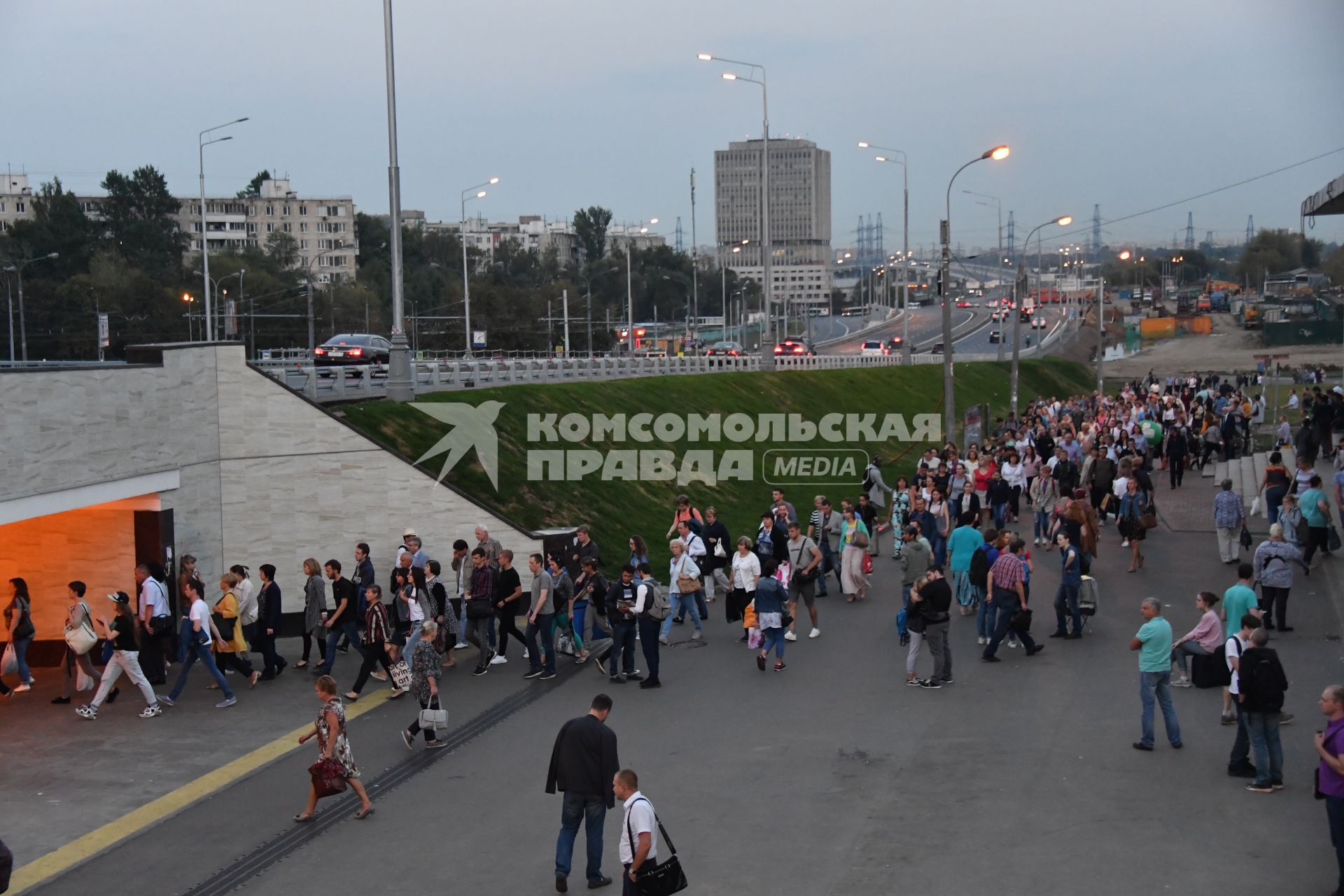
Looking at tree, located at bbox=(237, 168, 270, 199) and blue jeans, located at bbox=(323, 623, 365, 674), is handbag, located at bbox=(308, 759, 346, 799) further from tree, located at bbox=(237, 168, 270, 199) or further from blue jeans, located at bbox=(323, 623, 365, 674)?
tree, located at bbox=(237, 168, 270, 199)

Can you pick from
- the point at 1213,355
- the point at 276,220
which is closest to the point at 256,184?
the point at 276,220

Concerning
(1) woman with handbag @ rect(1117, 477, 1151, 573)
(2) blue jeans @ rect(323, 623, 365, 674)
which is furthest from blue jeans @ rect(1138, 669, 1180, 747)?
(2) blue jeans @ rect(323, 623, 365, 674)

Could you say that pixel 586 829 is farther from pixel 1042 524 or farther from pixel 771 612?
pixel 1042 524

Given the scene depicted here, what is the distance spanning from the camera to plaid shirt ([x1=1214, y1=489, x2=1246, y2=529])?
1706 centimetres

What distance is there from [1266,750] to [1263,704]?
51 centimetres

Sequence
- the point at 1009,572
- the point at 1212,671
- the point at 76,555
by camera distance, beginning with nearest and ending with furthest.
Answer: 1. the point at 1212,671
2. the point at 1009,572
3. the point at 76,555

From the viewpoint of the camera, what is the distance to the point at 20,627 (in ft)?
43.5

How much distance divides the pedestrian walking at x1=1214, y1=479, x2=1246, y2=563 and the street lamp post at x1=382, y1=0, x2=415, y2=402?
13.5 metres

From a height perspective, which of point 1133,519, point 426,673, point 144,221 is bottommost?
point 426,673

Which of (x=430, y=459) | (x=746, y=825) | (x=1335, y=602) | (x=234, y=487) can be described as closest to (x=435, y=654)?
(x=746, y=825)

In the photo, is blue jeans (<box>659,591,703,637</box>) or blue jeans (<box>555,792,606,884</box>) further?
blue jeans (<box>659,591,703,637</box>)

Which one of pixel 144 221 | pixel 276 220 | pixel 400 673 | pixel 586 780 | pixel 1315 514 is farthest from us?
pixel 276 220

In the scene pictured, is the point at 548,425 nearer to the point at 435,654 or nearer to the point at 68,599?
the point at 68,599

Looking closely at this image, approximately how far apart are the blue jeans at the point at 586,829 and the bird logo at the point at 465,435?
12.4 meters
